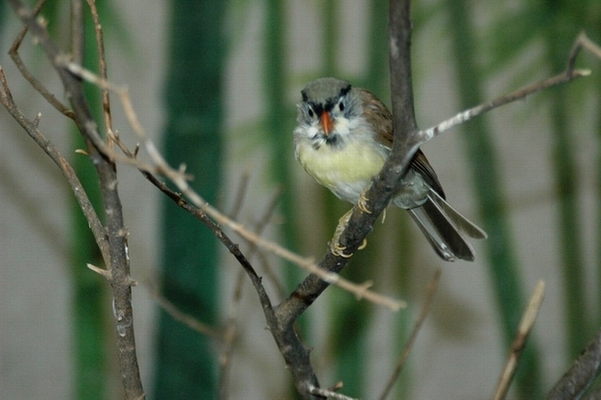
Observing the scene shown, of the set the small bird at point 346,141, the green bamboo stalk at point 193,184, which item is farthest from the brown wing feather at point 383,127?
the green bamboo stalk at point 193,184

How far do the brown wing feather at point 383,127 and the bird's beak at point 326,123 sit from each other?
0.11 meters

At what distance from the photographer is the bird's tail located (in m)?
1.78

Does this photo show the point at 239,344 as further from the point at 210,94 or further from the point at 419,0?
the point at 419,0

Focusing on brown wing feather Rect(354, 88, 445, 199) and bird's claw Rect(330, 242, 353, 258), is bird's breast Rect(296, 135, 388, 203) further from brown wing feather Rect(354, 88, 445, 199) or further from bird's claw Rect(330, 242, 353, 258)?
bird's claw Rect(330, 242, 353, 258)

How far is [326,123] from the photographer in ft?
5.10

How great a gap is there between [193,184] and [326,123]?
112 cm

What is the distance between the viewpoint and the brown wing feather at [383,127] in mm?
1622

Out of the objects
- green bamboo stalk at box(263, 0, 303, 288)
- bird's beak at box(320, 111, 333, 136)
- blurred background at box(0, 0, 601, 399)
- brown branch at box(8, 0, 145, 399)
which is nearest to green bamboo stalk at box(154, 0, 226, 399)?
blurred background at box(0, 0, 601, 399)

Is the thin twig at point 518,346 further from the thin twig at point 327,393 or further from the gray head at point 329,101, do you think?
the gray head at point 329,101

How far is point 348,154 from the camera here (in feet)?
5.09

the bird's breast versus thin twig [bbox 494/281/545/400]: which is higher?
the bird's breast

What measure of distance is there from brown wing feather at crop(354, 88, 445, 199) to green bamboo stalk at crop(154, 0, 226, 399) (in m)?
0.98

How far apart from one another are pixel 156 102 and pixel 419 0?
1093 mm

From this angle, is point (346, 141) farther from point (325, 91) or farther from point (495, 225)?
point (495, 225)
